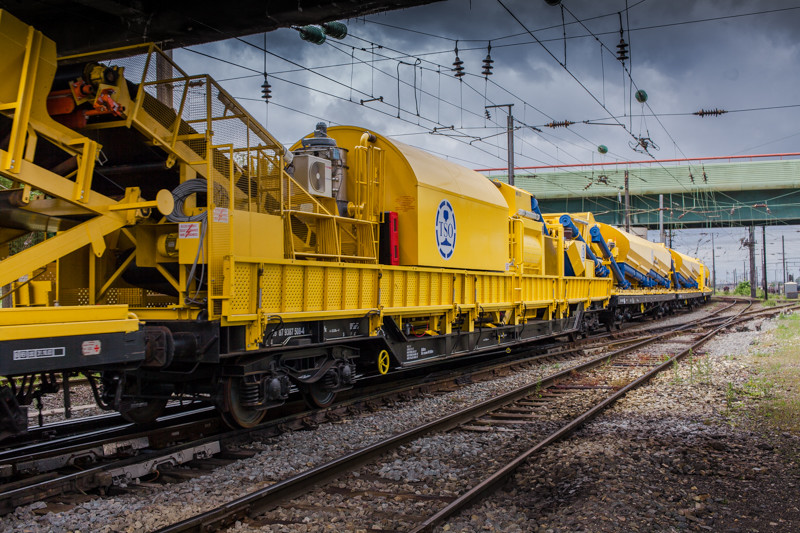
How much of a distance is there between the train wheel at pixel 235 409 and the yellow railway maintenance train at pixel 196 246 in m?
0.02

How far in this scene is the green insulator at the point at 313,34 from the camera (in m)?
9.51

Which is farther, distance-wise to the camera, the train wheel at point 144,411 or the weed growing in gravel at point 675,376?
the weed growing in gravel at point 675,376

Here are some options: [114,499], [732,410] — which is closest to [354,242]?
[114,499]

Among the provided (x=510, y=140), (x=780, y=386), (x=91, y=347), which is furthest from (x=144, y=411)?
(x=510, y=140)

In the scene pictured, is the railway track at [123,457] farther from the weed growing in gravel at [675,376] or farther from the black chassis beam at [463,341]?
the weed growing in gravel at [675,376]

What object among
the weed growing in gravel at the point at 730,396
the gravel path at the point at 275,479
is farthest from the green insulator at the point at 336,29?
the weed growing in gravel at the point at 730,396

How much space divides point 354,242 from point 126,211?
3654 mm

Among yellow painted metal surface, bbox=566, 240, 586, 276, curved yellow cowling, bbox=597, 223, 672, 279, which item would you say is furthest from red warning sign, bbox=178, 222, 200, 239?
curved yellow cowling, bbox=597, 223, 672, 279

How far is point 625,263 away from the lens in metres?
23.2

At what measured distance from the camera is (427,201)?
9.27 m

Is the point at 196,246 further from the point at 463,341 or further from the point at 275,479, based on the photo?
the point at 463,341

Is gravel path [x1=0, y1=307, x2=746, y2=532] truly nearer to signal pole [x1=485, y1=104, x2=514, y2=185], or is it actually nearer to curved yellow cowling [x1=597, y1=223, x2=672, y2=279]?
signal pole [x1=485, y1=104, x2=514, y2=185]

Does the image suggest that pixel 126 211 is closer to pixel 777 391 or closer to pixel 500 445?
pixel 500 445

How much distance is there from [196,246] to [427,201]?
410 centimetres
